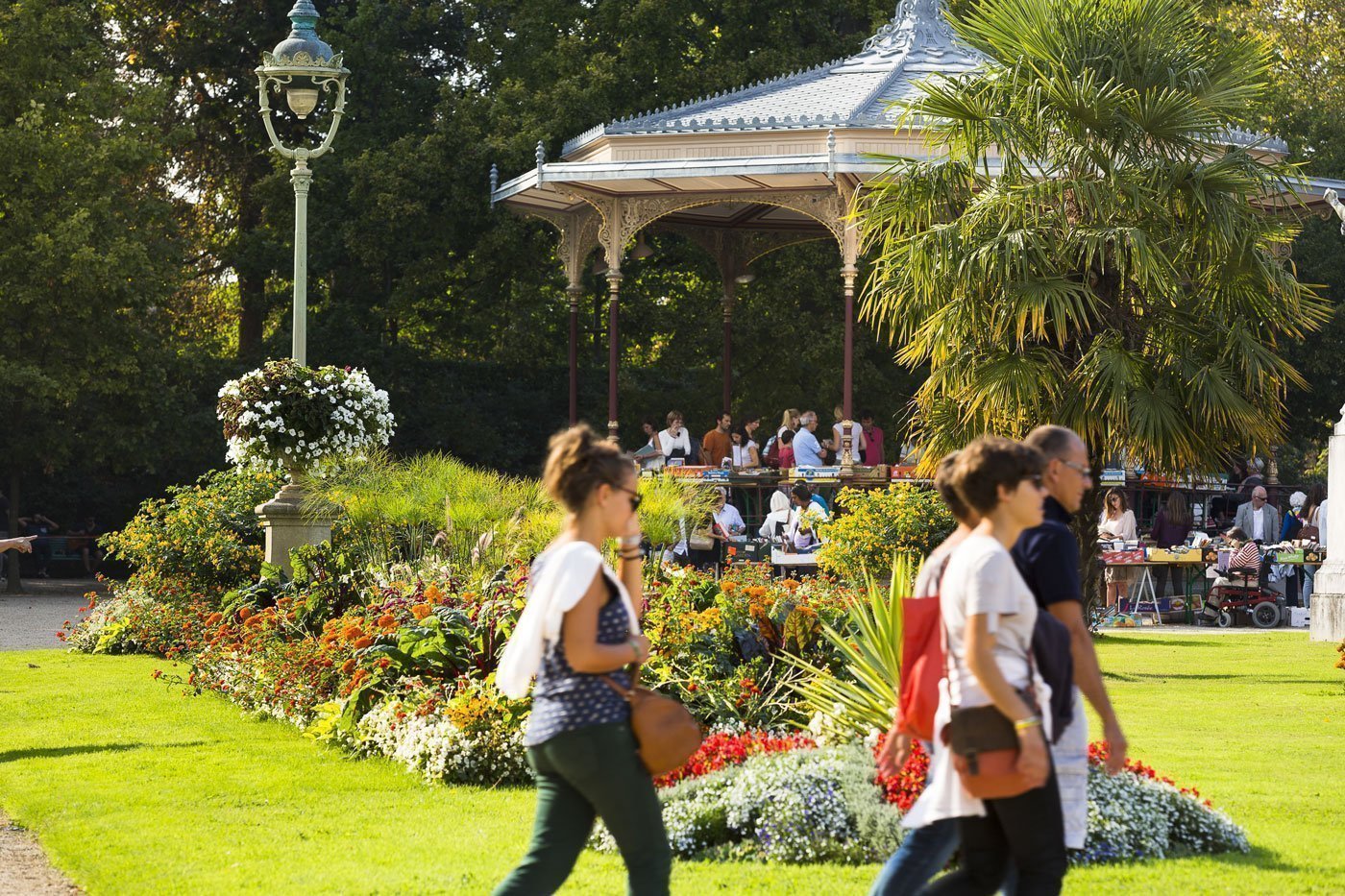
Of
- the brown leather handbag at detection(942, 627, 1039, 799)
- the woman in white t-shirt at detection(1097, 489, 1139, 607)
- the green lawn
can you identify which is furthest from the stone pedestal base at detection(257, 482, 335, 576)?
the brown leather handbag at detection(942, 627, 1039, 799)

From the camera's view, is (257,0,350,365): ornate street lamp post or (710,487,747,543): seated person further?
(710,487,747,543): seated person

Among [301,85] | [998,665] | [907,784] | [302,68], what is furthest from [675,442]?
[998,665]

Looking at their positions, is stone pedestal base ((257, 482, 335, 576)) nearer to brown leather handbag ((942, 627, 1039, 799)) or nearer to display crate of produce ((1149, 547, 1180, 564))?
display crate of produce ((1149, 547, 1180, 564))

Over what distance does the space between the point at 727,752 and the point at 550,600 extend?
11.5 ft

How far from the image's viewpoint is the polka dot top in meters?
4.80

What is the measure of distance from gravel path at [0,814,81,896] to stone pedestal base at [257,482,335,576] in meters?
8.27

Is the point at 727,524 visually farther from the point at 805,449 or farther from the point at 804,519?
the point at 804,519

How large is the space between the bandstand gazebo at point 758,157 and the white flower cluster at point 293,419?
6.96 m

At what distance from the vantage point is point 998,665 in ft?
14.8

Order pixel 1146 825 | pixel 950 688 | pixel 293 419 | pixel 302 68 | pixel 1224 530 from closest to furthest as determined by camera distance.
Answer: pixel 950 688 < pixel 1146 825 < pixel 293 419 < pixel 302 68 < pixel 1224 530

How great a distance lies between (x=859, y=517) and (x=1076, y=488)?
11.4 meters

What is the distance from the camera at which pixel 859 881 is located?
6781mm

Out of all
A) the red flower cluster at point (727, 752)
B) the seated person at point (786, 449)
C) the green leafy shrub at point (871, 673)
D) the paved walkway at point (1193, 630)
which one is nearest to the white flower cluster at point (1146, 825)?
the green leafy shrub at point (871, 673)

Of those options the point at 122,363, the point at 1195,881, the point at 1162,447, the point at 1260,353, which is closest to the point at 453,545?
the point at 1162,447
